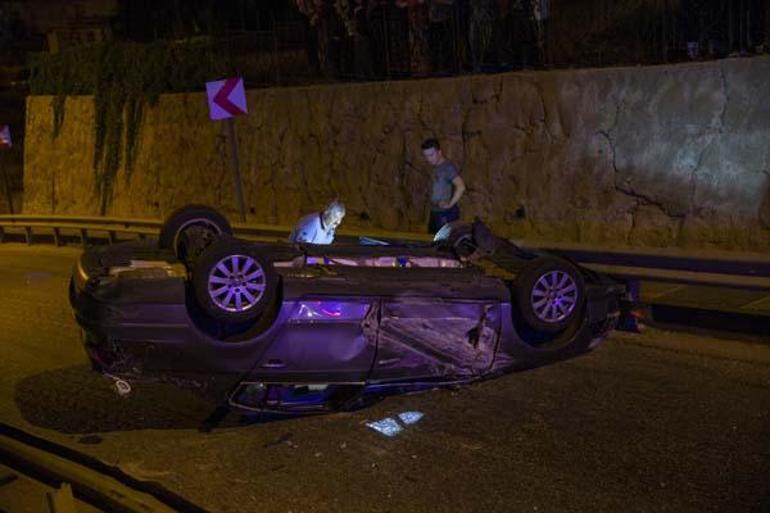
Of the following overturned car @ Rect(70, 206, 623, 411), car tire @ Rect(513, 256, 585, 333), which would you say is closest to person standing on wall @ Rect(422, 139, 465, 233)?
overturned car @ Rect(70, 206, 623, 411)

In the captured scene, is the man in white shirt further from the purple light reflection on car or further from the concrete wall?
the concrete wall

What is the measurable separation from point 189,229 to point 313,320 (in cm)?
159

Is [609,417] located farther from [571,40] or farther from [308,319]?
[571,40]

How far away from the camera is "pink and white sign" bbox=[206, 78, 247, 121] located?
39.7 feet

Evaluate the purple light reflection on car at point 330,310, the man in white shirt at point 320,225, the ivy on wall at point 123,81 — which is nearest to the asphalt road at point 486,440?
the purple light reflection on car at point 330,310

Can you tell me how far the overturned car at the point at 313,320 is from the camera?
16.4 feet

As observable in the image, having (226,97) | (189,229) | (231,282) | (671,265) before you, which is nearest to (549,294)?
(231,282)

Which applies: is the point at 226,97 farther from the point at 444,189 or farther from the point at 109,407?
the point at 109,407

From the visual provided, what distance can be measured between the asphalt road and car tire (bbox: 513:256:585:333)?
24.6 inches

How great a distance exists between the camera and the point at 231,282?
4.93 m

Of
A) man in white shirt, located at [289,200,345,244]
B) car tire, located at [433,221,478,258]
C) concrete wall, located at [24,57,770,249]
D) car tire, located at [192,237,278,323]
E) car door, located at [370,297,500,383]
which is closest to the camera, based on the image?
car tire, located at [192,237,278,323]

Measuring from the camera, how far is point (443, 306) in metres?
5.29

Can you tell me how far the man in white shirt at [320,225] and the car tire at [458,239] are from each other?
865 millimetres

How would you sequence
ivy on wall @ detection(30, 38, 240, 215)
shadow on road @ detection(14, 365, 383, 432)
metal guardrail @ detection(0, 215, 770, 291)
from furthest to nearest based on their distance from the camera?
1. ivy on wall @ detection(30, 38, 240, 215)
2. metal guardrail @ detection(0, 215, 770, 291)
3. shadow on road @ detection(14, 365, 383, 432)
